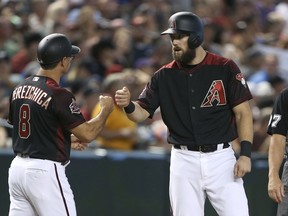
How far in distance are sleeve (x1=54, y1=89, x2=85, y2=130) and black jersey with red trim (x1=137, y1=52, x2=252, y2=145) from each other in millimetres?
853

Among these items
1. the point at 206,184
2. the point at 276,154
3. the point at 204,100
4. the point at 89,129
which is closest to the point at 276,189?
the point at 276,154

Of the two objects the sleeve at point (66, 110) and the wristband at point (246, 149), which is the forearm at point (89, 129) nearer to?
the sleeve at point (66, 110)

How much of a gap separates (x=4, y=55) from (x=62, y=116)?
5.06 m

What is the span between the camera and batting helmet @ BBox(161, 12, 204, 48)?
24.0 feet

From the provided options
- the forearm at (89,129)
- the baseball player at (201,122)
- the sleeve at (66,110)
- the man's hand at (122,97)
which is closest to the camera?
the sleeve at (66,110)

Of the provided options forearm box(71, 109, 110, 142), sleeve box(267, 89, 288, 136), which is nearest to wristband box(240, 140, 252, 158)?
sleeve box(267, 89, 288, 136)

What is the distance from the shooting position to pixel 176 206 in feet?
24.3

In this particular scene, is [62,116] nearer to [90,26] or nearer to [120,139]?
[120,139]

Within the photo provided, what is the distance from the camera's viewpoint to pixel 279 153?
7.11 metres

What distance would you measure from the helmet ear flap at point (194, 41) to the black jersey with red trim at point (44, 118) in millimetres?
1059

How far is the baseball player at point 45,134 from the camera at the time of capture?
6926 mm

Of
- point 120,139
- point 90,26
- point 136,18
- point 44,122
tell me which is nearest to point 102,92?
point 120,139

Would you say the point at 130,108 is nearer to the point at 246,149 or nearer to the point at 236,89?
the point at 236,89

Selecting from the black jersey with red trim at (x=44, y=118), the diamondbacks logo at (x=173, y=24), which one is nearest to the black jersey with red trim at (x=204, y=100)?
the diamondbacks logo at (x=173, y=24)
